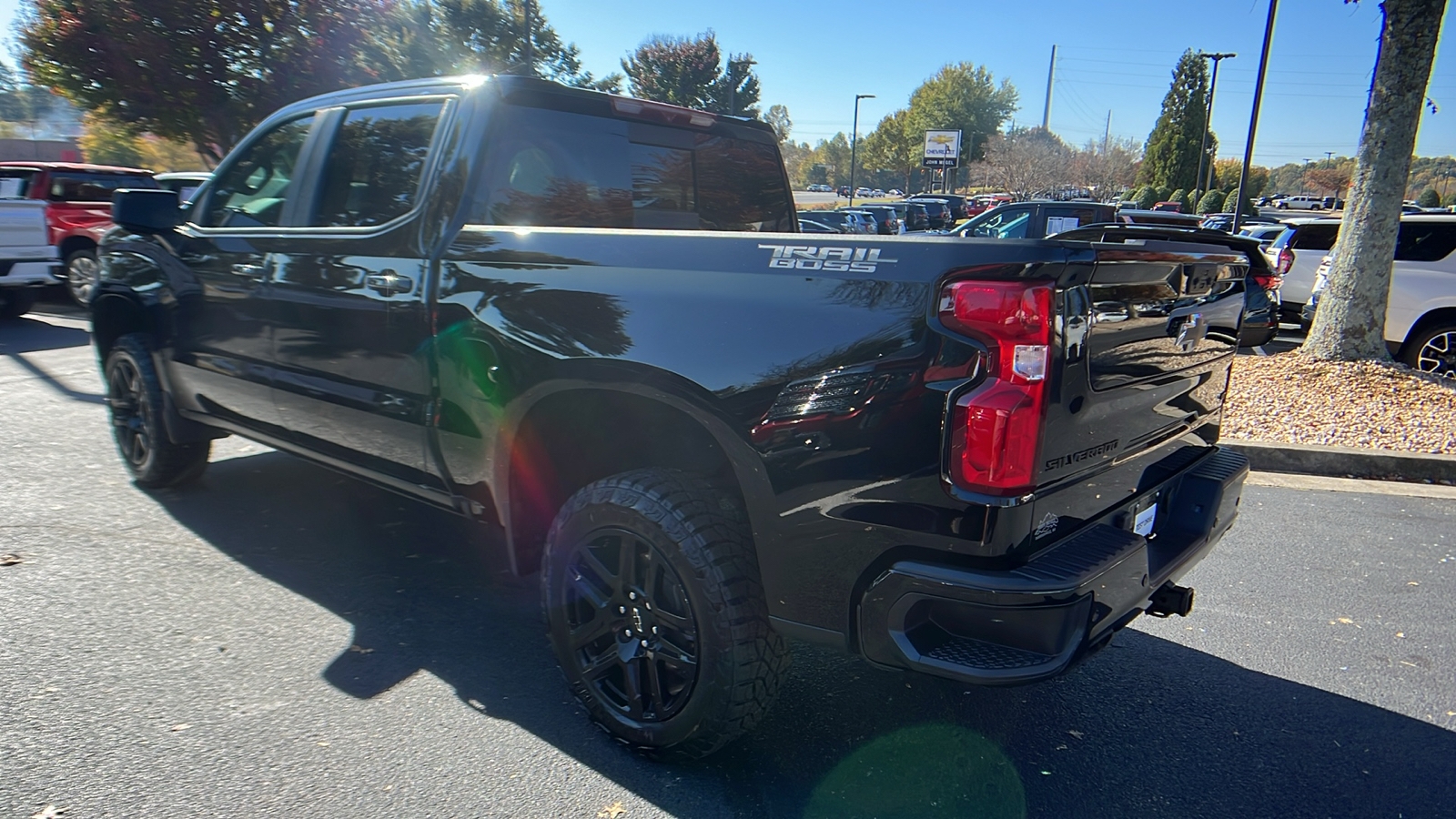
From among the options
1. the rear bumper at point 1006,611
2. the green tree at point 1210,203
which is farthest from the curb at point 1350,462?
the green tree at point 1210,203

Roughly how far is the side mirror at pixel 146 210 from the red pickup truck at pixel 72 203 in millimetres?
9153

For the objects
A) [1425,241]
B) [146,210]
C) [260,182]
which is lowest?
[1425,241]

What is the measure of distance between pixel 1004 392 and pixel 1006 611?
0.49 metres

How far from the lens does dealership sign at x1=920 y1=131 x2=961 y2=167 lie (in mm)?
58812

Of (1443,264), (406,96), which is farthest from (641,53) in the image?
(406,96)

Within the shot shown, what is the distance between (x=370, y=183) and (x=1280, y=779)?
146 inches

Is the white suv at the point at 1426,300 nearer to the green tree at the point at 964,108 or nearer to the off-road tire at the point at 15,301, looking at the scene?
the off-road tire at the point at 15,301

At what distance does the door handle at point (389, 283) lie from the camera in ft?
10.3

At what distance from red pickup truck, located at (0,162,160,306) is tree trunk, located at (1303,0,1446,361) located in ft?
46.0

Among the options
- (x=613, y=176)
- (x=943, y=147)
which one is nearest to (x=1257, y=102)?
(x=613, y=176)

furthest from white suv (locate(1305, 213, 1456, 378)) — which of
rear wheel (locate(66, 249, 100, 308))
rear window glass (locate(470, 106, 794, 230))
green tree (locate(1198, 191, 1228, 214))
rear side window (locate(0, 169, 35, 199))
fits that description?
green tree (locate(1198, 191, 1228, 214))

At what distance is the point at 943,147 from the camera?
196 feet

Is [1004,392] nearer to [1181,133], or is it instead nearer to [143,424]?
[143,424]

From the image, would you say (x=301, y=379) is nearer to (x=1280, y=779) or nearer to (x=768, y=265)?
(x=768, y=265)
